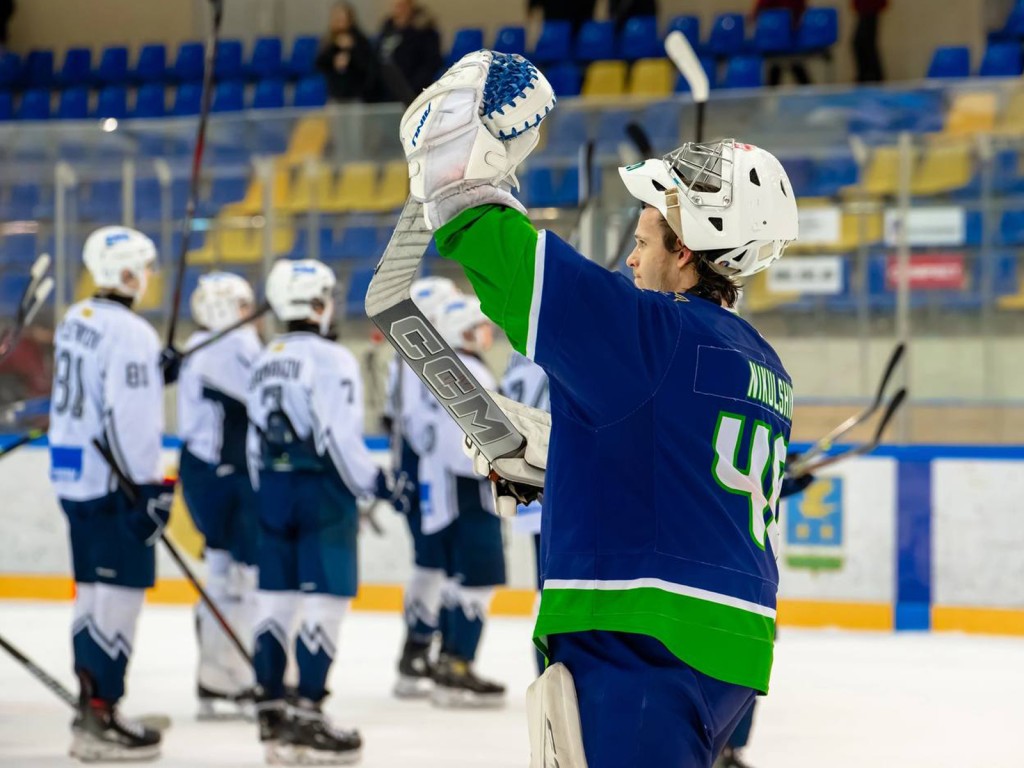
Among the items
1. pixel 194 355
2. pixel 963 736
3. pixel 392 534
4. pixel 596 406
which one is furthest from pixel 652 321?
pixel 392 534

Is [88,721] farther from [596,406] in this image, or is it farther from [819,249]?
[819,249]

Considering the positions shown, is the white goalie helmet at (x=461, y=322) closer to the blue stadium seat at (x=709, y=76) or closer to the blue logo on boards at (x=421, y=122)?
the blue logo on boards at (x=421, y=122)

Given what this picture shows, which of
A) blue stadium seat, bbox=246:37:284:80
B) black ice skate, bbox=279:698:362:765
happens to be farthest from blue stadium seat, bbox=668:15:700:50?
black ice skate, bbox=279:698:362:765

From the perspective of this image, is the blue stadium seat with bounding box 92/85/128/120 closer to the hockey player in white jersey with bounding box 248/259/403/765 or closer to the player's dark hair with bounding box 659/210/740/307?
the hockey player in white jersey with bounding box 248/259/403/765

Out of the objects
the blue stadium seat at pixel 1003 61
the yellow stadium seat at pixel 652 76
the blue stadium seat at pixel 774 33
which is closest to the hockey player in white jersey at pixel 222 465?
the yellow stadium seat at pixel 652 76

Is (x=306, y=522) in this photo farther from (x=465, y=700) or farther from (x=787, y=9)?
(x=787, y=9)

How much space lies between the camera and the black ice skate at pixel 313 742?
187 inches

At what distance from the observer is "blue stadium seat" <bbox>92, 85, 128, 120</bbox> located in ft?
41.2

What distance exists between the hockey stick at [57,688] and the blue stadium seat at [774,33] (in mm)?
7036

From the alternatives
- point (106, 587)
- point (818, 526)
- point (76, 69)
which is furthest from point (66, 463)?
point (76, 69)

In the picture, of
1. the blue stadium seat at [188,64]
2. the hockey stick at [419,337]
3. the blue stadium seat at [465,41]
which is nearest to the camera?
the hockey stick at [419,337]

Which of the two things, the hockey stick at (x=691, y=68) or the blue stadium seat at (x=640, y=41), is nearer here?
the hockey stick at (x=691, y=68)

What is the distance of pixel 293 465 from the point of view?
16.1 feet

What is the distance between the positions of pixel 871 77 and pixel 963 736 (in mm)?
6468
